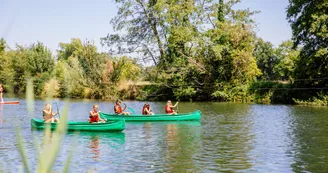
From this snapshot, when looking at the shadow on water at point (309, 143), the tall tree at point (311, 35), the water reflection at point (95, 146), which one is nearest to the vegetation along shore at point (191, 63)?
the tall tree at point (311, 35)

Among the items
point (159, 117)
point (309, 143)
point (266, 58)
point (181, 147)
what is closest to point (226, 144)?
point (181, 147)

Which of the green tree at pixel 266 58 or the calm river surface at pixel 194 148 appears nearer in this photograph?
the calm river surface at pixel 194 148

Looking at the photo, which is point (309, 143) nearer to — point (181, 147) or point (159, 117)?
point (181, 147)

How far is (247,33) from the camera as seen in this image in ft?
132

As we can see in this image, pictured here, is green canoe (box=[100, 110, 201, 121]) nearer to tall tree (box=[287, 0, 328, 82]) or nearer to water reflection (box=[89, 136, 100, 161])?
water reflection (box=[89, 136, 100, 161])

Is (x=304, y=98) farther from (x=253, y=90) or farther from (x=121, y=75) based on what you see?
(x=121, y=75)

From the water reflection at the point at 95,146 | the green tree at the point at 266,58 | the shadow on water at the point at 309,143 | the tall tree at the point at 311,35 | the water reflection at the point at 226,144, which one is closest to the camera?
the shadow on water at the point at 309,143

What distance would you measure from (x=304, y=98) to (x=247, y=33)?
8.07 metres

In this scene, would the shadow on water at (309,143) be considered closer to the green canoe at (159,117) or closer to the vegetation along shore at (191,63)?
the green canoe at (159,117)

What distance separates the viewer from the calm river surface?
11359mm

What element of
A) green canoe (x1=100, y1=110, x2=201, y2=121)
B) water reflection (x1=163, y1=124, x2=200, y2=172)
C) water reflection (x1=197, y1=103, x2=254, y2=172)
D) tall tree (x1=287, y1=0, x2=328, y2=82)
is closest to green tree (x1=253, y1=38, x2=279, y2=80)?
tall tree (x1=287, y1=0, x2=328, y2=82)

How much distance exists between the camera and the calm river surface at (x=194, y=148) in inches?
447

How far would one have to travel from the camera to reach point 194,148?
568 inches

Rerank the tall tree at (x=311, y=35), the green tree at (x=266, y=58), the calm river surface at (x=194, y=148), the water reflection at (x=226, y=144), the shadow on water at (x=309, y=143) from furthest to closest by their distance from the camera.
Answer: the green tree at (x=266, y=58) → the tall tree at (x=311, y=35) → the water reflection at (x=226, y=144) → the shadow on water at (x=309, y=143) → the calm river surface at (x=194, y=148)
